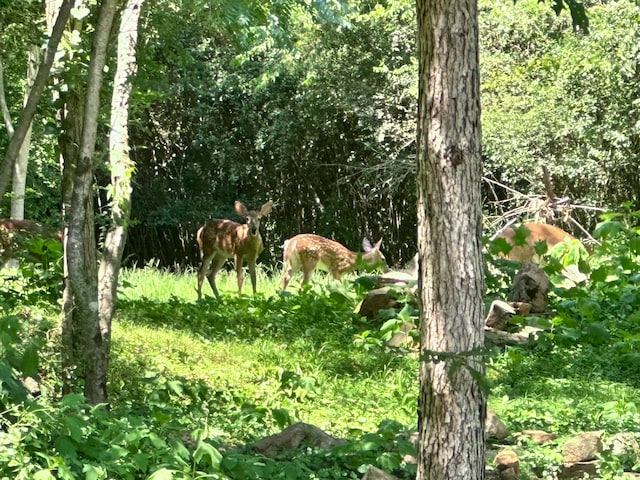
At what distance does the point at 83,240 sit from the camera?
18.7 feet

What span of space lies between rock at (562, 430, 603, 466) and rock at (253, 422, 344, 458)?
1.25 meters

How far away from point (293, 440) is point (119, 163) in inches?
71.5

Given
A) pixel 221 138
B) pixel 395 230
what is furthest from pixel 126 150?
pixel 221 138

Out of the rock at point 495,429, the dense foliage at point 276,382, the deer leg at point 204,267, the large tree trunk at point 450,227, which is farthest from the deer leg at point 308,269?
the large tree trunk at point 450,227

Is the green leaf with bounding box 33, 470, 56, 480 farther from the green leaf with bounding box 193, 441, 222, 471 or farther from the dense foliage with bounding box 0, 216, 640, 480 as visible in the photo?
the green leaf with bounding box 193, 441, 222, 471

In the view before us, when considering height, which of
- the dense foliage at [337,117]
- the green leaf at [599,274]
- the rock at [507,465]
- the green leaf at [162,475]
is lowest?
the rock at [507,465]

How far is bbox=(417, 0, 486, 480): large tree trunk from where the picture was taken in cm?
412

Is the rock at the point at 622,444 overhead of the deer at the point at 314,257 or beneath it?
beneath

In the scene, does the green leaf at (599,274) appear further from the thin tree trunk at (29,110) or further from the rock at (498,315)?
the thin tree trunk at (29,110)

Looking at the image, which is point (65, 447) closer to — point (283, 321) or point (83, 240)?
point (83, 240)

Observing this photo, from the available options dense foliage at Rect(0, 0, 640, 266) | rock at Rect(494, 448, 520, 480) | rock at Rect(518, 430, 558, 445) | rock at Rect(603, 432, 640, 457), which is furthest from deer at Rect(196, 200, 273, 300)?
rock at Rect(494, 448, 520, 480)

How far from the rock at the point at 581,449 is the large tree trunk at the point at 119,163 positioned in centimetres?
261

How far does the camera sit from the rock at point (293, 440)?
5.38 metres

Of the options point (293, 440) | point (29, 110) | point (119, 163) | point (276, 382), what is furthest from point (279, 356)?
point (29, 110)
